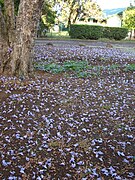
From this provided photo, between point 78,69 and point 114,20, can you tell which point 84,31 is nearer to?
point 78,69

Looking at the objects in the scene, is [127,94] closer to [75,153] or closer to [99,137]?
[99,137]

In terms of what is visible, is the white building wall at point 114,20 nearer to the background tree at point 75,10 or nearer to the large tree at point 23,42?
the background tree at point 75,10

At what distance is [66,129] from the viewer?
384 cm

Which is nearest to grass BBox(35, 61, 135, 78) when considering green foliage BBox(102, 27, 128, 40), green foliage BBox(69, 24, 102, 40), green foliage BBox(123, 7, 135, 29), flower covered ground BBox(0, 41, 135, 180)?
flower covered ground BBox(0, 41, 135, 180)

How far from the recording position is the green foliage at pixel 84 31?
2473 cm

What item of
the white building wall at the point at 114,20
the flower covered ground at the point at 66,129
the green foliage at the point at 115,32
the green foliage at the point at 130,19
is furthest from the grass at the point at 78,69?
the white building wall at the point at 114,20

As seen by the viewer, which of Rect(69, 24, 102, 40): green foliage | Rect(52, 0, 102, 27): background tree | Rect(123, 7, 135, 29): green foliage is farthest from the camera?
Rect(52, 0, 102, 27): background tree

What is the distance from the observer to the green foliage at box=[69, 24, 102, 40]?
24.7m

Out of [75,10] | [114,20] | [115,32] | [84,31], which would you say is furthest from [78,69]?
[114,20]

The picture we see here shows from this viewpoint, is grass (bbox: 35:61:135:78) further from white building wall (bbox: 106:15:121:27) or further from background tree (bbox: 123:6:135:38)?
white building wall (bbox: 106:15:121:27)

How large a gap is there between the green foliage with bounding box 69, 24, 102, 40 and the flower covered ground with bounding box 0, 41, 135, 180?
18969 mm

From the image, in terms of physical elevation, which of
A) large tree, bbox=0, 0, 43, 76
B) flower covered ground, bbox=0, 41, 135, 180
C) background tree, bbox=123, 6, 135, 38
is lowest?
flower covered ground, bbox=0, 41, 135, 180

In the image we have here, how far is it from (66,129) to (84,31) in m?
21.9

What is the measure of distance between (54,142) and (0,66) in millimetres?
3540
